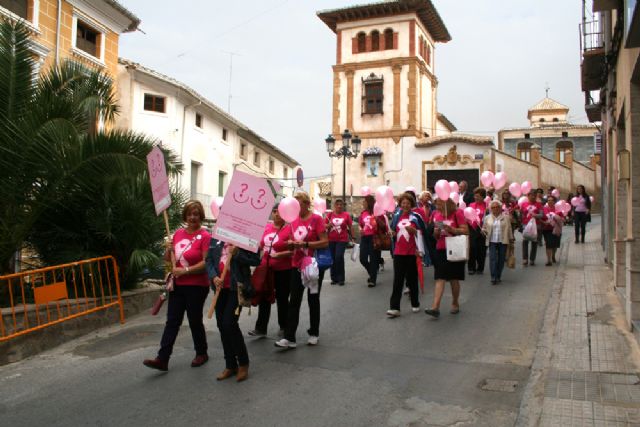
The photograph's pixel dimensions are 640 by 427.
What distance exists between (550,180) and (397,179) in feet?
29.4

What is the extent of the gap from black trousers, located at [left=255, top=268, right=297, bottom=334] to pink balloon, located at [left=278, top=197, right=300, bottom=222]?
2.38 feet

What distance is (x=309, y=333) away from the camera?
692cm

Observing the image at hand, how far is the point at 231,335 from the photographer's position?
565 centimetres

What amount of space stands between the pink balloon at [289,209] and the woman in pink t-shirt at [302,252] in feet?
0.78

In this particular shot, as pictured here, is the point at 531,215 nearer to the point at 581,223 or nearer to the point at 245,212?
the point at 581,223

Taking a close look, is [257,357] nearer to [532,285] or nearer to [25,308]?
[25,308]

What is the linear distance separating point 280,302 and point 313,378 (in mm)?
1612

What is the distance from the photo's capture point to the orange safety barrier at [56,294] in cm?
707

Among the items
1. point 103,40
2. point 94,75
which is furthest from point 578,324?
point 103,40

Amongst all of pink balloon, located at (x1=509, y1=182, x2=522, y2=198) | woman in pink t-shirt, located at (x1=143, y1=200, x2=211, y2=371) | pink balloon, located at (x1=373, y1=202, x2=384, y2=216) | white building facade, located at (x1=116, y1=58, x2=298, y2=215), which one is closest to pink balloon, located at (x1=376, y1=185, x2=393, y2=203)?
pink balloon, located at (x1=373, y1=202, x2=384, y2=216)

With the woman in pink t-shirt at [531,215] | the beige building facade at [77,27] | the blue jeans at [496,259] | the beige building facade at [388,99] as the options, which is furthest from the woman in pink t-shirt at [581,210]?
the beige building facade at [388,99]

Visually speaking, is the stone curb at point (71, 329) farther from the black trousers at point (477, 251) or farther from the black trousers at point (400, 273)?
the black trousers at point (477, 251)

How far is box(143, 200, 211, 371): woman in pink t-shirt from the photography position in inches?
233

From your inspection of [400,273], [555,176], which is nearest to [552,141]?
Result: [555,176]
